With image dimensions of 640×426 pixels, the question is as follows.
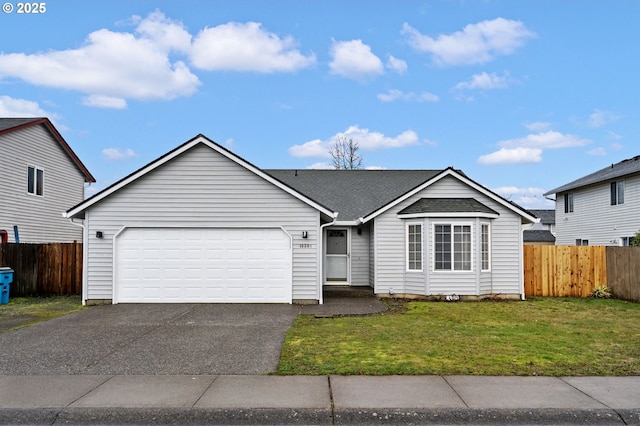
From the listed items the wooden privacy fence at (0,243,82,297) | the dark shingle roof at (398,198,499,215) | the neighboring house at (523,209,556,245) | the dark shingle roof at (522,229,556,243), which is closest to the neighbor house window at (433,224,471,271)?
the dark shingle roof at (398,198,499,215)

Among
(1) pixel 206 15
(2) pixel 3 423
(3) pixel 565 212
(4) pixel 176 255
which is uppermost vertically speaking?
(1) pixel 206 15

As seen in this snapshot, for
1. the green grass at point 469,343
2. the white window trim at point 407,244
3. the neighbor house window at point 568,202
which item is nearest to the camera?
the green grass at point 469,343

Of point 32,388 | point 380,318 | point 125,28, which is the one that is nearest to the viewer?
point 32,388

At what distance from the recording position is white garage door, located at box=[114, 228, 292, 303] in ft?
46.0

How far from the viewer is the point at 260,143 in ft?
78.8

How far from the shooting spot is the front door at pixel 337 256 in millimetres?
18688

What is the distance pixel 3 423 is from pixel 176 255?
29.4ft

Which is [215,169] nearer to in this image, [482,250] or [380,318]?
[380,318]

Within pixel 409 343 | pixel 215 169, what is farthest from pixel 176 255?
pixel 409 343

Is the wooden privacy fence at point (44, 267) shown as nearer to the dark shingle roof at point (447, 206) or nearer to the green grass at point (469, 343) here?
the green grass at point (469, 343)

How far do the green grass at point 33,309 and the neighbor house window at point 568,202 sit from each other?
26.5 m

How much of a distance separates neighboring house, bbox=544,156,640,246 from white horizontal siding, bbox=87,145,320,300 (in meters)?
17.2

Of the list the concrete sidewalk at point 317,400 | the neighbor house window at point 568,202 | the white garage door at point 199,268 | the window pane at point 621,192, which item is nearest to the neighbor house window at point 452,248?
the white garage door at point 199,268

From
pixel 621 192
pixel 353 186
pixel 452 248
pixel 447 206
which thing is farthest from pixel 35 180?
pixel 621 192
